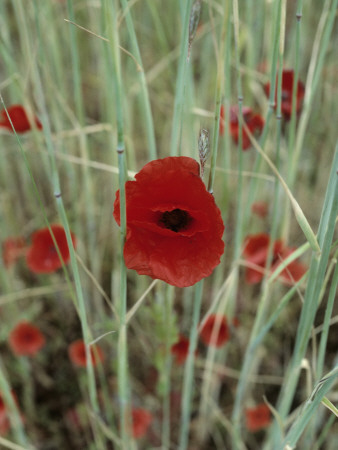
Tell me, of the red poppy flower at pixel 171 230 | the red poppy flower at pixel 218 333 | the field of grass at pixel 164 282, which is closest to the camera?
the red poppy flower at pixel 171 230

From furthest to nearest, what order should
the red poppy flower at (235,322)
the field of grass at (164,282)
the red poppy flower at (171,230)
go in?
the red poppy flower at (235,322), the field of grass at (164,282), the red poppy flower at (171,230)

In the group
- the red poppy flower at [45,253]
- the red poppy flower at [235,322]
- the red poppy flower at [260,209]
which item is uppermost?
the red poppy flower at [260,209]

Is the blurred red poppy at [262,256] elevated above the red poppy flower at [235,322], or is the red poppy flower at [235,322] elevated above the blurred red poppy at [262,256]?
the blurred red poppy at [262,256]

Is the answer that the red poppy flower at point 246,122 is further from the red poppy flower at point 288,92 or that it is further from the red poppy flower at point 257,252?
the red poppy flower at point 257,252

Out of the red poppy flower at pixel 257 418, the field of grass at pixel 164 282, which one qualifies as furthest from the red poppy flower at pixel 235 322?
the red poppy flower at pixel 257 418

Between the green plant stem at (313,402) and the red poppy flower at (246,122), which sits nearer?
the green plant stem at (313,402)
